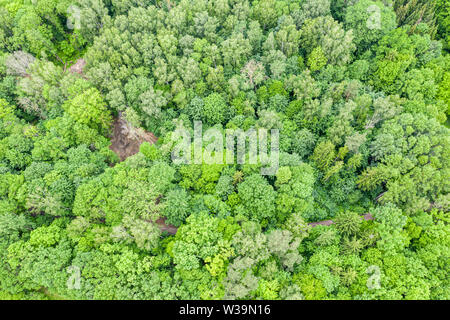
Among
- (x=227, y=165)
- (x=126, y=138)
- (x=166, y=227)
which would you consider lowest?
(x=166, y=227)

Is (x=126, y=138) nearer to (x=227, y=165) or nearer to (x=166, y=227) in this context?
(x=166, y=227)

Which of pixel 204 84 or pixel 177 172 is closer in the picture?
pixel 177 172

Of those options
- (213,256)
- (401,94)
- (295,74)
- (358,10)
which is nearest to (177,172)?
(213,256)

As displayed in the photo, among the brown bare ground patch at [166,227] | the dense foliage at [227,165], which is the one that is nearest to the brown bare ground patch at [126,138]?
the dense foliage at [227,165]

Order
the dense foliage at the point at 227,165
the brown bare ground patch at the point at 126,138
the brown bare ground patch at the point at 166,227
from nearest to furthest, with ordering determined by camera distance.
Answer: the dense foliage at the point at 227,165, the brown bare ground patch at the point at 166,227, the brown bare ground patch at the point at 126,138

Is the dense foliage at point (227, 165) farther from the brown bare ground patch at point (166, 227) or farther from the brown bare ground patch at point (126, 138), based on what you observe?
the brown bare ground patch at point (126, 138)

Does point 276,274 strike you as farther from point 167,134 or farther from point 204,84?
point 204,84

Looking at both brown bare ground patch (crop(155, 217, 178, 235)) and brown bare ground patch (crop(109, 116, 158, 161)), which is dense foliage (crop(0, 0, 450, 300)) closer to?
brown bare ground patch (crop(155, 217, 178, 235))

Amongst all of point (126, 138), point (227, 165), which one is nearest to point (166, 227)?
point (227, 165)
